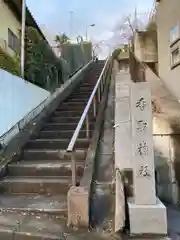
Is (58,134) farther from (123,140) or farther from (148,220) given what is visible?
(148,220)

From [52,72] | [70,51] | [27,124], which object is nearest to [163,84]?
[52,72]

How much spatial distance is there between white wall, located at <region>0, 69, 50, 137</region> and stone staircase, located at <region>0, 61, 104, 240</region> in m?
0.73

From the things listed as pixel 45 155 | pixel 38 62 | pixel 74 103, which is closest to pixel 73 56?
pixel 38 62

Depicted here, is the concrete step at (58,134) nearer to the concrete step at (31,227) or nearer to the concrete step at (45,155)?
the concrete step at (45,155)

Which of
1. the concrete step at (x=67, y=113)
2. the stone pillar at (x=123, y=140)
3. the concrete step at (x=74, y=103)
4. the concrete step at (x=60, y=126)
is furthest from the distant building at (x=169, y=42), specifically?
the stone pillar at (x=123, y=140)

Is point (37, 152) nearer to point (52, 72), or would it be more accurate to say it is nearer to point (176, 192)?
point (176, 192)

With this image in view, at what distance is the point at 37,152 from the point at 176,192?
3.69m

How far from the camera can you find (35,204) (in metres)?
4.18

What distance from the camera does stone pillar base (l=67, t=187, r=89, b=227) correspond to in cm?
356

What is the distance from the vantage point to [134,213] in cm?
342

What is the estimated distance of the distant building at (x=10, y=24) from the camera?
11.3 meters

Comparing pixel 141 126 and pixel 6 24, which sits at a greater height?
pixel 6 24

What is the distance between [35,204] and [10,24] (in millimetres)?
10688

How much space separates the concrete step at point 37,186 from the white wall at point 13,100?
5.88 ft
